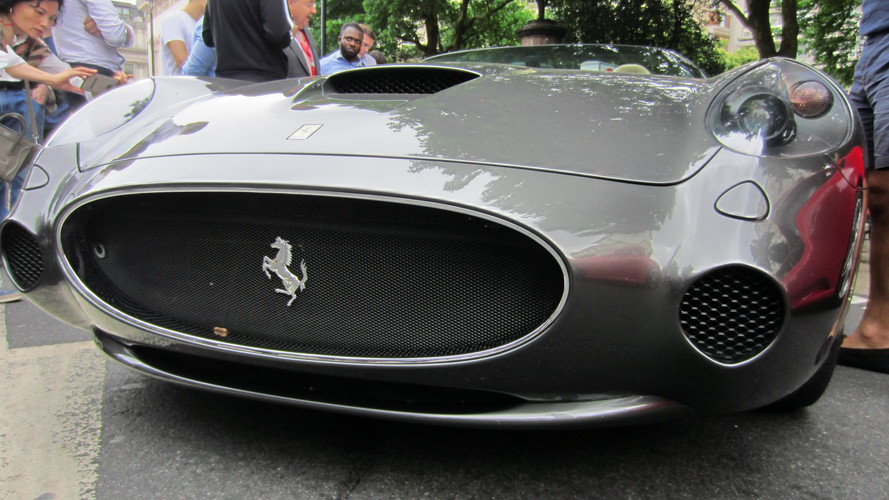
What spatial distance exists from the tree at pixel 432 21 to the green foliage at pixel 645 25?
8.45 feet

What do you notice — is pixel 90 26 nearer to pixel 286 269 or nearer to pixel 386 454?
pixel 286 269

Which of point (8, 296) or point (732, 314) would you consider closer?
point (732, 314)

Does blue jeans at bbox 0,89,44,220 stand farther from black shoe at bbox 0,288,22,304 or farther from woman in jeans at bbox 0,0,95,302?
black shoe at bbox 0,288,22,304

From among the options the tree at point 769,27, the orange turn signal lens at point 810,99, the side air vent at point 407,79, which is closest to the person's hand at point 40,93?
the side air vent at point 407,79

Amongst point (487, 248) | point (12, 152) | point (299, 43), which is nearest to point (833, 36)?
point (299, 43)

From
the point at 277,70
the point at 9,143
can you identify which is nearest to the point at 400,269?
the point at 9,143

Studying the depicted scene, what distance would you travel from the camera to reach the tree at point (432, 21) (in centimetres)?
1817

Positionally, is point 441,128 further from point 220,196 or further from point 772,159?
point 772,159

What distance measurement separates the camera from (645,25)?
18.3 m

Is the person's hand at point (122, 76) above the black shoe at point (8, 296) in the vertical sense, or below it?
above

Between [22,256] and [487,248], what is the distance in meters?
1.32

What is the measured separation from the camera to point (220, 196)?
151 cm

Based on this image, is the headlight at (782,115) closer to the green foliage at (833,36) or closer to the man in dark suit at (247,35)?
the man in dark suit at (247,35)

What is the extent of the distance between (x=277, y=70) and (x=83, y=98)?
1698 millimetres
